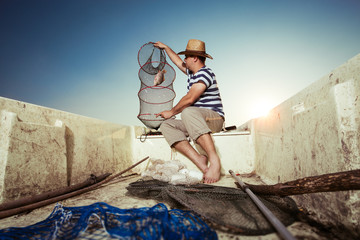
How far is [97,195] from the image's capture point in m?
1.70

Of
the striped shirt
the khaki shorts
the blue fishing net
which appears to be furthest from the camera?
the striped shirt

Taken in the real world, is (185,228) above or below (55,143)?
below

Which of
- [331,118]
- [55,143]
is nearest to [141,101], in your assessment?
[55,143]

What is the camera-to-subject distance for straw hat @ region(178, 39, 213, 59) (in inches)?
103

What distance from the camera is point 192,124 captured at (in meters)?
2.21

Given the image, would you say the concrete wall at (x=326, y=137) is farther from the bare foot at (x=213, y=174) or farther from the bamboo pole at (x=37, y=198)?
the bamboo pole at (x=37, y=198)

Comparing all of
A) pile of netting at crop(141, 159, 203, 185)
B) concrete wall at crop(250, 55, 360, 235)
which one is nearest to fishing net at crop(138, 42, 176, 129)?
pile of netting at crop(141, 159, 203, 185)

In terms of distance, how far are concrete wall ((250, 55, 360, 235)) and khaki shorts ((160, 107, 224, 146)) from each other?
925mm

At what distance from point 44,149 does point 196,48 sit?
237 centimetres

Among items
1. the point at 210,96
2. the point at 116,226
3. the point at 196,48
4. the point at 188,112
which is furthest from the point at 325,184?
the point at 196,48

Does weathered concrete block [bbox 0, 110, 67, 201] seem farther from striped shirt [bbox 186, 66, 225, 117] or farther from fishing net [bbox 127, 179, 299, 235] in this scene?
striped shirt [bbox 186, 66, 225, 117]

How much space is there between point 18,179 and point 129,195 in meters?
0.92

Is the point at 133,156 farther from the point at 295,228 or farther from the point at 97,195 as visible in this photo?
the point at 295,228

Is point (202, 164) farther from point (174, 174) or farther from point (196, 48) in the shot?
point (196, 48)
